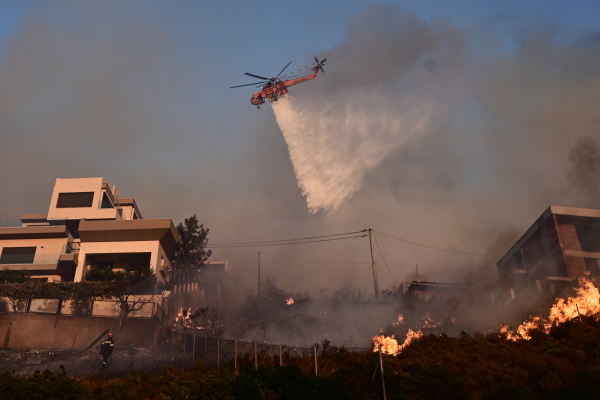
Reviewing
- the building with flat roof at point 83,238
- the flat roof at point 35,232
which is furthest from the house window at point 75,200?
the flat roof at point 35,232

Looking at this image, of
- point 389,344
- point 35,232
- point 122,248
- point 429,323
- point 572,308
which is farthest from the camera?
point 35,232

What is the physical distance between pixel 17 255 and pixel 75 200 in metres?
7.72

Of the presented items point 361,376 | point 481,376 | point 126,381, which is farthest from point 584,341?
point 126,381

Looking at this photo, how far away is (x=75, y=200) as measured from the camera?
48531 mm

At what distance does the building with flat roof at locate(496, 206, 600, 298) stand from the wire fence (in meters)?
14.8

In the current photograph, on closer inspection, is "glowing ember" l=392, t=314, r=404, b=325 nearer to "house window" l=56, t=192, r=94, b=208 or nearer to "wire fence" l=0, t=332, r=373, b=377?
"wire fence" l=0, t=332, r=373, b=377

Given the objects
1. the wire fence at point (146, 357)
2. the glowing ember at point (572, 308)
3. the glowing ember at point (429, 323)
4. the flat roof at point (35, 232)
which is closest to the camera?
the wire fence at point (146, 357)

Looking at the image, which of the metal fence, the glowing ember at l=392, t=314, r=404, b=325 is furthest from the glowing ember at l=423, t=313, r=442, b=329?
the metal fence

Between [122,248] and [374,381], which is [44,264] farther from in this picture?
[374,381]

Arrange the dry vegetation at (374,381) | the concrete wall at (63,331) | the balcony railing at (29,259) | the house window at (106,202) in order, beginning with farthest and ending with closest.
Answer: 1. the house window at (106,202)
2. the balcony railing at (29,259)
3. the concrete wall at (63,331)
4. the dry vegetation at (374,381)

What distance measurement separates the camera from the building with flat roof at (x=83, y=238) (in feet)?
143

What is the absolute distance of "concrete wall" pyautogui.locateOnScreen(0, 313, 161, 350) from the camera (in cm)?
3112

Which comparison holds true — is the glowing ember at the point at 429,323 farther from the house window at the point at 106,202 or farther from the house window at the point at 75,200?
the house window at the point at 75,200

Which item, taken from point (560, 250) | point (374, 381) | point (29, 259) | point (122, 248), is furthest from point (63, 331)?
point (560, 250)
